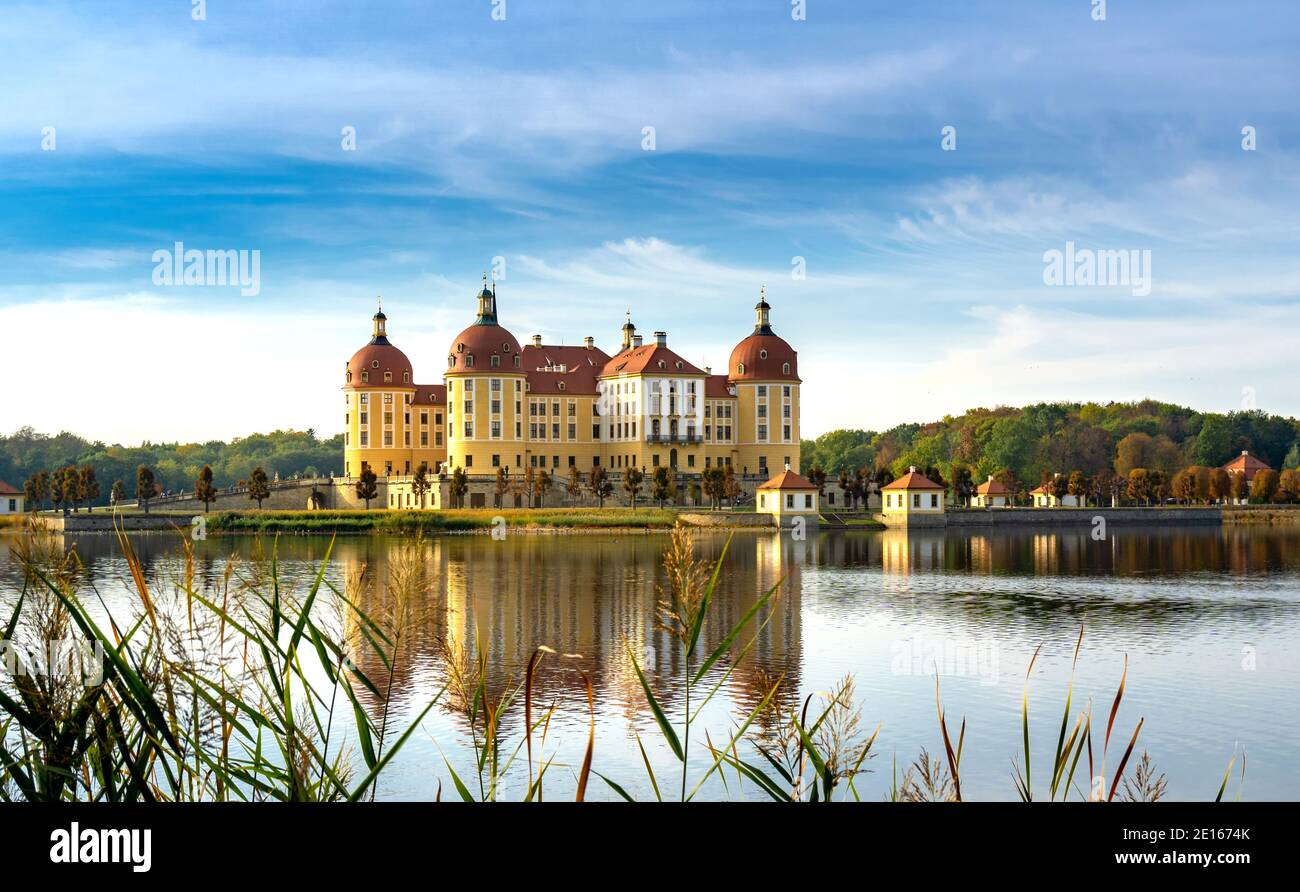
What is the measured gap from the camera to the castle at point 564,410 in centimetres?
8550

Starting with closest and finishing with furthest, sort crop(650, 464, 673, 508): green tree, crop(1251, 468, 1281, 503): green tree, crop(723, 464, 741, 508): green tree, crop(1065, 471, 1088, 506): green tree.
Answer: crop(650, 464, 673, 508): green tree
crop(723, 464, 741, 508): green tree
crop(1065, 471, 1088, 506): green tree
crop(1251, 468, 1281, 503): green tree

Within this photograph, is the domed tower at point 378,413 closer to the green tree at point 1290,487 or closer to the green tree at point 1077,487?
the green tree at point 1077,487

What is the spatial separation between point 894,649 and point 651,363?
65134 millimetres

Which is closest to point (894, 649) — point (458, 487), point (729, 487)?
point (729, 487)

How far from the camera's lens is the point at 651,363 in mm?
86188

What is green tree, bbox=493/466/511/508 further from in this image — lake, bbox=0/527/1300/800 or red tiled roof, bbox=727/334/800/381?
lake, bbox=0/527/1300/800

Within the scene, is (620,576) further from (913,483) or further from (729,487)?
(729,487)

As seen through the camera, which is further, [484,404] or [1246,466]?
[1246,466]

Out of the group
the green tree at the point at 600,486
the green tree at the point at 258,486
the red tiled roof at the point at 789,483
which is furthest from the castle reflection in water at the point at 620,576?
the green tree at the point at 258,486

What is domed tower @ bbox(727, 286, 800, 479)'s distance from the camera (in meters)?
89.1

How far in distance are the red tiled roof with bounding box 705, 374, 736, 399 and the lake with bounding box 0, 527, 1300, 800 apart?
141 ft

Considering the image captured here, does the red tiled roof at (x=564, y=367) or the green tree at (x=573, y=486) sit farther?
the red tiled roof at (x=564, y=367)

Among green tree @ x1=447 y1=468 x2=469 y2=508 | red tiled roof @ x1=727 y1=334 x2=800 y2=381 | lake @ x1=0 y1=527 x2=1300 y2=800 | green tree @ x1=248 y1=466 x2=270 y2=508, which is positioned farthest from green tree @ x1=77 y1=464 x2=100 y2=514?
red tiled roof @ x1=727 y1=334 x2=800 y2=381

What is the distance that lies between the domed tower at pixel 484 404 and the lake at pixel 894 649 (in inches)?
1513
